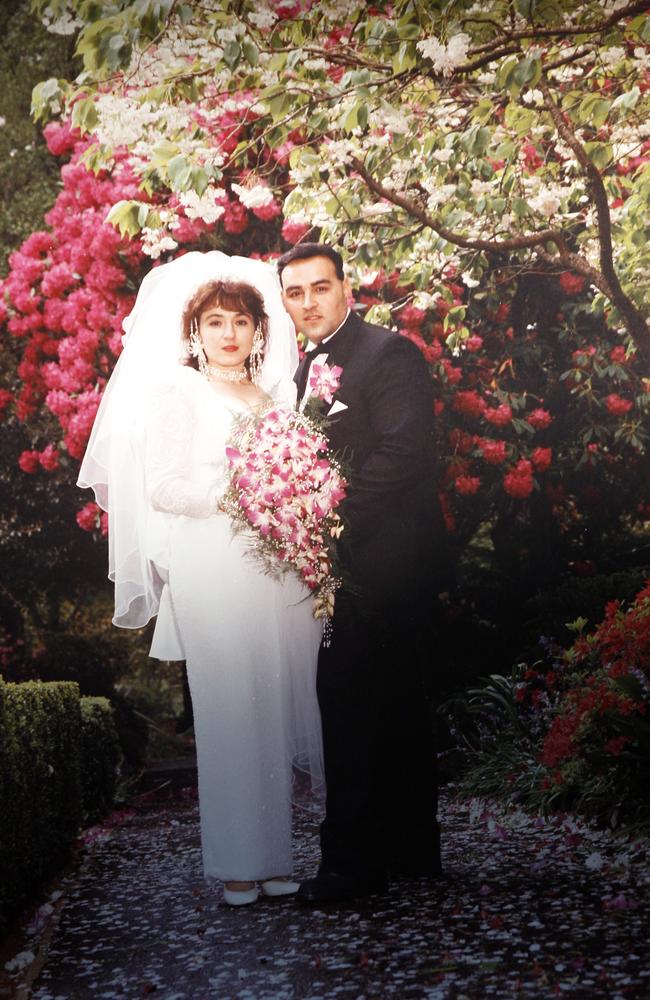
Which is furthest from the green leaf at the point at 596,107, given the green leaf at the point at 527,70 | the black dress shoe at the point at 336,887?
the black dress shoe at the point at 336,887

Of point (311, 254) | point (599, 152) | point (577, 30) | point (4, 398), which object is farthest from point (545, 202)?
point (4, 398)

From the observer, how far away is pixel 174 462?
3793 millimetres

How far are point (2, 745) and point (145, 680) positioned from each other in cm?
1103

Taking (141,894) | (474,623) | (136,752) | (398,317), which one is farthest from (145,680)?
(141,894)

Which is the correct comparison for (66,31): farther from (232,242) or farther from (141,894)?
(141,894)

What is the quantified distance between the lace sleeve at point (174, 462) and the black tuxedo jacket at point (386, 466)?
0.44 meters

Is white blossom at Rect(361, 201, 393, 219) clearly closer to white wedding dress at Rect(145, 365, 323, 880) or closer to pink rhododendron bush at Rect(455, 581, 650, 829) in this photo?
white wedding dress at Rect(145, 365, 323, 880)

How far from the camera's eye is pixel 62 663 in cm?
881

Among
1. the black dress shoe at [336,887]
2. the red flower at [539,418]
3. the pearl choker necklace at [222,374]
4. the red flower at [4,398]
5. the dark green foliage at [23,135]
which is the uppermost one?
the dark green foliage at [23,135]

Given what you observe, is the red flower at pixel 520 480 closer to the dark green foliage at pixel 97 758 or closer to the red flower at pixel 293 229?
the red flower at pixel 293 229

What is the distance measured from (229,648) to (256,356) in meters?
1.01

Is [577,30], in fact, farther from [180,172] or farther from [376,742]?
[376,742]

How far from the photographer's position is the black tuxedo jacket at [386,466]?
3.75 metres

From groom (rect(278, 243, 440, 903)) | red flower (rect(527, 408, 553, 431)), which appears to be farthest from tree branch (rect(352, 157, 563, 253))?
red flower (rect(527, 408, 553, 431))
